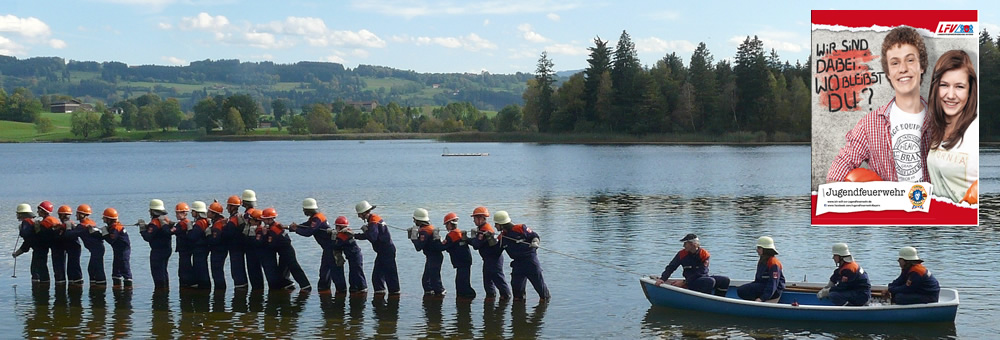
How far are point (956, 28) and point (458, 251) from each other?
10060mm

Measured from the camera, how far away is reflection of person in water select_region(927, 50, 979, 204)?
16.8 meters

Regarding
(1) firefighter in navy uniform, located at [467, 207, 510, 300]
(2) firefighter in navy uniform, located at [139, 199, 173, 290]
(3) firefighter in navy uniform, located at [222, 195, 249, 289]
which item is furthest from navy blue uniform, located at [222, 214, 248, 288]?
(1) firefighter in navy uniform, located at [467, 207, 510, 300]

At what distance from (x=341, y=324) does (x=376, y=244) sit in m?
2.02

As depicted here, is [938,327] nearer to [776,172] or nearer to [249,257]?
[249,257]

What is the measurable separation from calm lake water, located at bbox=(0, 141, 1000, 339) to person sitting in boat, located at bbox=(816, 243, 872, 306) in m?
0.53

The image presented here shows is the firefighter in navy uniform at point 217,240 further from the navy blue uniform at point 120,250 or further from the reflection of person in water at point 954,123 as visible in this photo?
the reflection of person in water at point 954,123

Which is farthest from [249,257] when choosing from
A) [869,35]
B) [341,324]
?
[869,35]

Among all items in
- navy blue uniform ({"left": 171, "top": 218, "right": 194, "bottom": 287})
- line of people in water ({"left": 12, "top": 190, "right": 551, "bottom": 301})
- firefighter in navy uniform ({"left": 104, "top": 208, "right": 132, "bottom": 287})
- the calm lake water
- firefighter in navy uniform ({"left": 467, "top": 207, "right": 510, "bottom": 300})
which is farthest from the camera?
firefighter in navy uniform ({"left": 104, "top": 208, "right": 132, "bottom": 287})

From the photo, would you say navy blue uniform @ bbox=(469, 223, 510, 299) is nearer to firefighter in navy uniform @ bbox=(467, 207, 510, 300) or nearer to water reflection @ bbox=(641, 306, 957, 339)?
firefighter in navy uniform @ bbox=(467, 207, 510, 300)

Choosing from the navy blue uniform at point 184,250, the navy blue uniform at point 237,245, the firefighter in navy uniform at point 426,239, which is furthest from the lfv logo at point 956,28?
the navy blue uniform at point 184,250

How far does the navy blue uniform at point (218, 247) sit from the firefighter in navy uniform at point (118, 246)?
2.22 m

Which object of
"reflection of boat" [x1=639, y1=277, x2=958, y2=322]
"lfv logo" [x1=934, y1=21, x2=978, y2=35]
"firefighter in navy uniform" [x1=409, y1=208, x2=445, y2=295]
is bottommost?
"reflection of boat" [x1=639, y1=277, x2=958, y2=322]

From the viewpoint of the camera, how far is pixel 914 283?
1880 cm

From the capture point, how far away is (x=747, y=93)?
135500 millimetres
